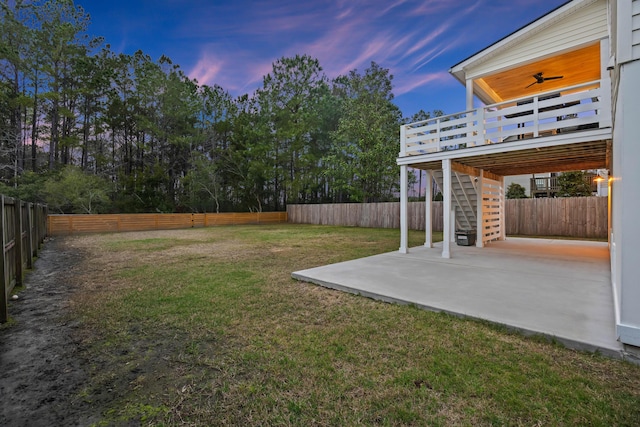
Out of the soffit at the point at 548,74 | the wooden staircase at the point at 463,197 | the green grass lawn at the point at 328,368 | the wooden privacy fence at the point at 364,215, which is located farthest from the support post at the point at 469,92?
the wooden privacy fence at the point at 364,215

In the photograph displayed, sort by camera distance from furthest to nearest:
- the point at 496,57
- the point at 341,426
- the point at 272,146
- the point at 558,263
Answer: the point at 272,146 → the point at 496,57 → the point at 558,263 → the point at 341,426

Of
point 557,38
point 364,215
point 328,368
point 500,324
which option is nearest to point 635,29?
point 500,324

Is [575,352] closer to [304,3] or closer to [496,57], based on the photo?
[496,57]

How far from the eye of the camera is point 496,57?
655 centimetres

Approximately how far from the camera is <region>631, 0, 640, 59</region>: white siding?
6.91ft

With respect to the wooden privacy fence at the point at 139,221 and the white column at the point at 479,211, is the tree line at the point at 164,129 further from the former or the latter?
the white column at the point at 479,211

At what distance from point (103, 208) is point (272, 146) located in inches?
438

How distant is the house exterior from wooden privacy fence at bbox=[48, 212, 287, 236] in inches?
576

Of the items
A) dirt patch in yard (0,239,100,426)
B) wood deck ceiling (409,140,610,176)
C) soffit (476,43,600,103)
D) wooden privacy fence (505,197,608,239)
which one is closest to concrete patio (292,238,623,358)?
wood deck ceiling (409,140,610,176)

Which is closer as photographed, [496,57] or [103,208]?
[496,57]

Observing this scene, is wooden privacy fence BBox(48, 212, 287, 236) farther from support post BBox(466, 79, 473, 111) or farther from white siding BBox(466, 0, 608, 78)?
white siding BBox(466, 0, 608, 78)

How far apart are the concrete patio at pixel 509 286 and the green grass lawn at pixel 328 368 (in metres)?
0.22

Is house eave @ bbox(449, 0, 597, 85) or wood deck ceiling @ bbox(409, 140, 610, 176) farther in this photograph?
house eave @ bbox(449, 0, 597, 85)

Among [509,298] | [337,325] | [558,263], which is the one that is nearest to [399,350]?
[337,325]
